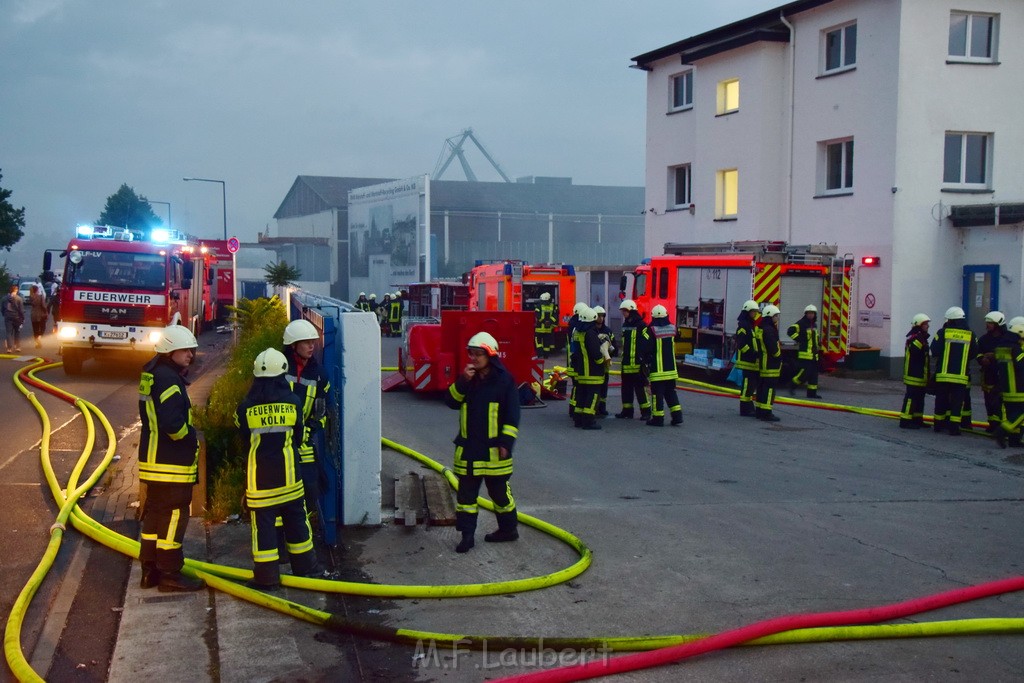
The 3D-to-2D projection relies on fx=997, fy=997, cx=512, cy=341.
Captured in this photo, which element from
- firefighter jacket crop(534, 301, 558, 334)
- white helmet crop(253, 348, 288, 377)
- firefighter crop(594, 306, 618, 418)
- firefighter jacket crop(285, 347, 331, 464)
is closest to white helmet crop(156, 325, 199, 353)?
white helmet crop(253, 348, 288, 377)

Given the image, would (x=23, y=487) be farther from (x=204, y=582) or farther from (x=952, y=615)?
(x=952, y=615)

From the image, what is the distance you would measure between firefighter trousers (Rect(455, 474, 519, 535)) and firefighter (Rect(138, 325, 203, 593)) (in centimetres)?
190

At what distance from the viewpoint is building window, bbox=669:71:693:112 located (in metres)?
27.6

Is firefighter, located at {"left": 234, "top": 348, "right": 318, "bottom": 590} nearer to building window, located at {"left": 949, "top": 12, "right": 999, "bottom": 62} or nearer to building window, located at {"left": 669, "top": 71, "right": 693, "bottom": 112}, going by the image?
building window, located at {"left": 949, "top": 12, "right": 999, "bottom": 62}

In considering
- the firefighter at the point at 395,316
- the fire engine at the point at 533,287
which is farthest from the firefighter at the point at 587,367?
the firefighter at the point at 395,316

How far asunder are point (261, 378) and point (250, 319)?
14.1 meters

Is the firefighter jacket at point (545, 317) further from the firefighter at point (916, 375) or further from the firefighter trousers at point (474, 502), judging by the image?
the firefighter trousers at point (474, 502)

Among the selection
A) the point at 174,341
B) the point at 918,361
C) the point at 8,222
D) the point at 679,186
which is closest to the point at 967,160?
the point at 679,186

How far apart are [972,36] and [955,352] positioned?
11.4m

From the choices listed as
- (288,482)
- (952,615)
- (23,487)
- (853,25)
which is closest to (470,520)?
(288,482)

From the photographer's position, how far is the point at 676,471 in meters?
10.6

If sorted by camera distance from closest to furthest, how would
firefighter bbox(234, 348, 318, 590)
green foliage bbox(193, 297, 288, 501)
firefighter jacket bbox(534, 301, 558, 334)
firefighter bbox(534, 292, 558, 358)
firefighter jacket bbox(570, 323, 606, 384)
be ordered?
1. firefighter bbox(234, 348, 318, 590)
2. green foliage bbox(193, 297, 288, 501)
3. firefighter jacket bbox(570, 323, 606, 384)
4. firefighter bbox(534, 292, 558, 358)
5. firefighter jacket bbox(534, 301, 558, 334)

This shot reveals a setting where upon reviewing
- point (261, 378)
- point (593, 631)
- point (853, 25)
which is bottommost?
point (593, 631)

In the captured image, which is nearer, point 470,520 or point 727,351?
point 470,520
